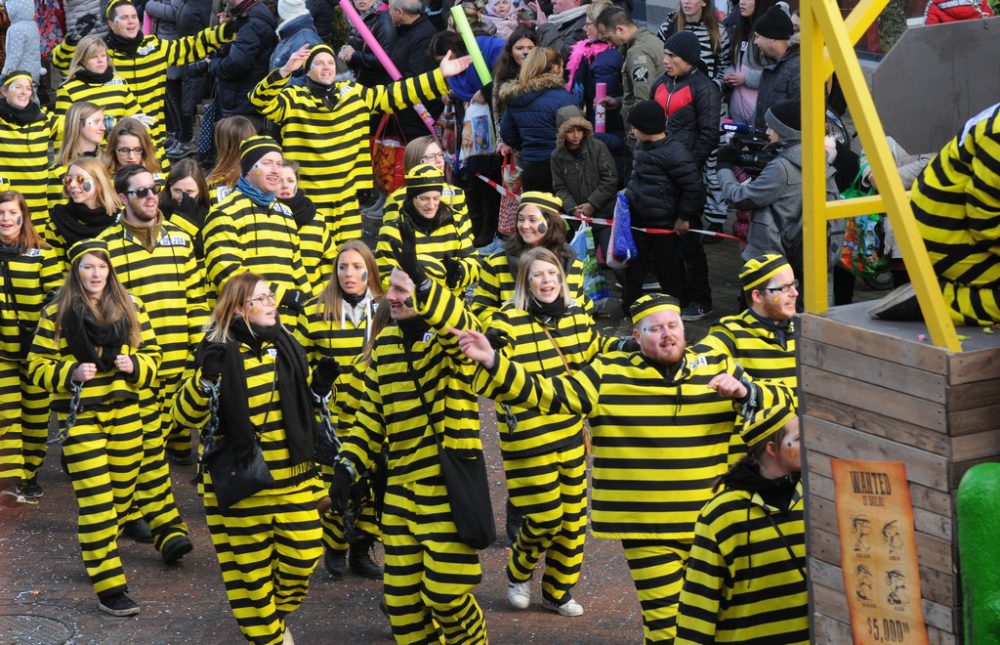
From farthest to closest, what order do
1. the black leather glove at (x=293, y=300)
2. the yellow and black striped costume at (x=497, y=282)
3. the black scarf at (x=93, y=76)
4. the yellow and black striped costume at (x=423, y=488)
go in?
the black scarf at (x=93, y=76) → the black leather glove at (x=293, y=300) → the yellow and black striped costume at (x=497, y=282) → the yellow and black striped costume at (x=423, y=488)

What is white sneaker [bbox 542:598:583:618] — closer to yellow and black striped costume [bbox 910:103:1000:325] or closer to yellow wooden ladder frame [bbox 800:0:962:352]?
yellow wooden ladder frame [bbox 800:0:962:352]

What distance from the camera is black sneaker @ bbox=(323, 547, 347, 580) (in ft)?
28.4

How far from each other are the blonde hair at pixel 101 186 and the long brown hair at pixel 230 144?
92 centimetres

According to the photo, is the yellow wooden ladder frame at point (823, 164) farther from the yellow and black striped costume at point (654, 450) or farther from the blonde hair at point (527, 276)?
the blonde hair at point (527, 276)

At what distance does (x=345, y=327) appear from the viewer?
8555mm

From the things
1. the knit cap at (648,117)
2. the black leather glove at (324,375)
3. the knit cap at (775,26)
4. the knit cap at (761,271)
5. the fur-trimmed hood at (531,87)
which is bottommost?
the black leather glove at (324,375)

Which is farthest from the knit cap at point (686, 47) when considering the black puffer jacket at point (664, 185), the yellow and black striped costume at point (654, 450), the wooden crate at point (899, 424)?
→ the wooden crate at point (899, 424)

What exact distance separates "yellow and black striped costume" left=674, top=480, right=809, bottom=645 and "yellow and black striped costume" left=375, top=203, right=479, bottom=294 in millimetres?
3975

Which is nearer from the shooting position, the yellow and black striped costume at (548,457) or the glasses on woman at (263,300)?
the glasses on woman at (263,300)

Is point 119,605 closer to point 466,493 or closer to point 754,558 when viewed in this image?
point 466,493

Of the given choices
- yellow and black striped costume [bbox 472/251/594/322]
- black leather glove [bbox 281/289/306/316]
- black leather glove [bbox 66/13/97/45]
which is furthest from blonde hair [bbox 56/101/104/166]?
black leather glove [bbox 66/13/97/45]

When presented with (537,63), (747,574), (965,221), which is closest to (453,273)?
(747,574)

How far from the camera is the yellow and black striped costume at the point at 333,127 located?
11336 mm

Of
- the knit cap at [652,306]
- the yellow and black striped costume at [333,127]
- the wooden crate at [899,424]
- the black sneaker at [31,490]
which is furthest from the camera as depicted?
the yellow and black striped costume at [333,127]
